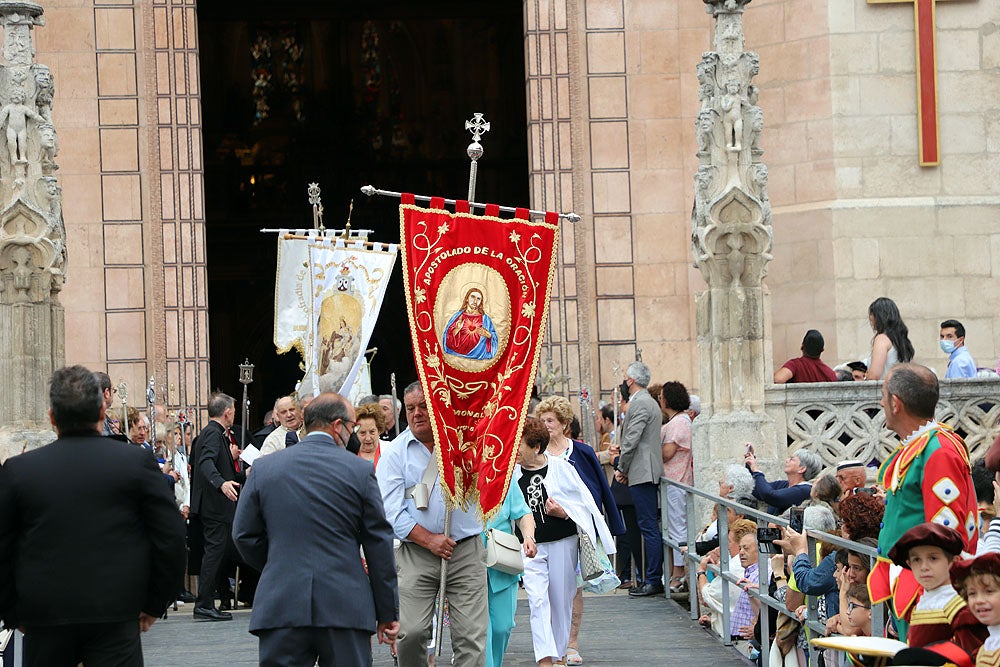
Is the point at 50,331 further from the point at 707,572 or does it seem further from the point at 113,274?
the point at 707,572

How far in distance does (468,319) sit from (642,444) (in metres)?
5.03

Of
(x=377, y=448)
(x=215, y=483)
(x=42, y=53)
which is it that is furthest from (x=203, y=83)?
(x=377, y=448)

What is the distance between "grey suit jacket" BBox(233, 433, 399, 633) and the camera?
27.3ft

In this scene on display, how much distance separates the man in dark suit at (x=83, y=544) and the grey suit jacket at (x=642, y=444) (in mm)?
7590

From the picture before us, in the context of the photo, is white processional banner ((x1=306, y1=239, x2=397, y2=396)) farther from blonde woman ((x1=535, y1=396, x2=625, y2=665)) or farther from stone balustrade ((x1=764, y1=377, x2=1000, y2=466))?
stone balustrade ((x1=764, y1=377, x2=1000, y2=466))

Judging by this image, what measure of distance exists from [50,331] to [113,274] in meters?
3.12

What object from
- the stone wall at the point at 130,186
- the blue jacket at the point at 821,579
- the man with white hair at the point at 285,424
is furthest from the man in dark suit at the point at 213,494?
the blue jacket at the point at 821,579

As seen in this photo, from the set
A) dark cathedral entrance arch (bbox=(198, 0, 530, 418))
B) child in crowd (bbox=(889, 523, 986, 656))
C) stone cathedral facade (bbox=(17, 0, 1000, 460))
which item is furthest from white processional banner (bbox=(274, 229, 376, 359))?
dark cathedral entrance arch (bbox=(198, 0, 530, 418))

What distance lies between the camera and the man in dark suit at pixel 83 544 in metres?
7.58

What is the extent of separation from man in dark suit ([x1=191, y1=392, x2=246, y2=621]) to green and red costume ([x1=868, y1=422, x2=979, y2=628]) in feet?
24.6

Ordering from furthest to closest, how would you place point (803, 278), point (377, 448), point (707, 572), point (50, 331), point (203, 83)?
point (203, 83) < point (803, 278) < point (50, 331) < point (707, 572) < point (377, 448)

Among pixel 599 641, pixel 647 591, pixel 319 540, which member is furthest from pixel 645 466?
pixel 319 540

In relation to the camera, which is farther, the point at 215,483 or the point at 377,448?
the point at 215,483

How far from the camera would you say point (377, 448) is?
12.9 metres
